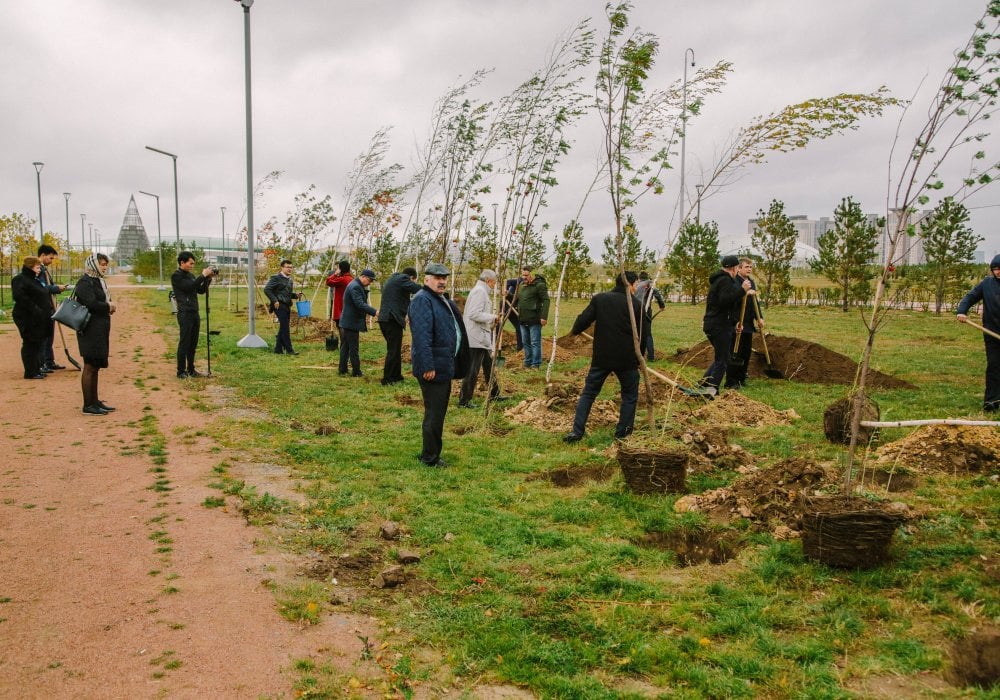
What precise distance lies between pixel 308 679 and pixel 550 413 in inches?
240

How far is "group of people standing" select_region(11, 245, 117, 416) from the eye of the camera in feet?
29.9

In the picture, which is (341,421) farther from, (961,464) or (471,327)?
(961,464)

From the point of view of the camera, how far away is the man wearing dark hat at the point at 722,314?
33.2ft

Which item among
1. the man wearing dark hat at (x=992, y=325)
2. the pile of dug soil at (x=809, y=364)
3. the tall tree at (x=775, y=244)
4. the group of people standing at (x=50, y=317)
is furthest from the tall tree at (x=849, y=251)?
the group of people standing at (x=50, y=317)

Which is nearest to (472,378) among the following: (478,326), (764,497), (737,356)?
(478,326)

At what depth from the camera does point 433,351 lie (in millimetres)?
7180

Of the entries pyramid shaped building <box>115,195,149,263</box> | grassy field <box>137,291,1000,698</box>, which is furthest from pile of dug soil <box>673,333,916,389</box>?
pyramid shaped building <box>115,195,149,263</box>

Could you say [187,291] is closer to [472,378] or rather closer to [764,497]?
[472,378]

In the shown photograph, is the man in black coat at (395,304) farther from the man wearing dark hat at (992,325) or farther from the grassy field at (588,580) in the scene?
the man wearing dark hat at (992,325)

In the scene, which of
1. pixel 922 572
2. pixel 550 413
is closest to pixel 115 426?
pixel 550 413

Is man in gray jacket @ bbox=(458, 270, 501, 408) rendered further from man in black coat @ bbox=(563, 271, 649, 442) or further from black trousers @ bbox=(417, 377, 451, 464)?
black trousers @ bbox=(417, 377, 451, 464)

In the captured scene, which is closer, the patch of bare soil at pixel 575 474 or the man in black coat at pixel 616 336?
the patch of bare soil at pixel 575 474

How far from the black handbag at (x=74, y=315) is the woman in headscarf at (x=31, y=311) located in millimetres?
2657

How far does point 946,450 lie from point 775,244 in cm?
2986
